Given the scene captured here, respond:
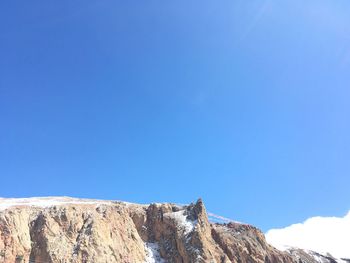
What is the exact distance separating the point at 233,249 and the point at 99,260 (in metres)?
31.8

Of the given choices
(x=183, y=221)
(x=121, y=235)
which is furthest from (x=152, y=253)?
(x=183, y=221)

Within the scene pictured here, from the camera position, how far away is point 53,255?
202ft

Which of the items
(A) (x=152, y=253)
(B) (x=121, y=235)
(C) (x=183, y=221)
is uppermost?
(C) (x=183, y=221)

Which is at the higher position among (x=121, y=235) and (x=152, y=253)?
(x=121, y=235)

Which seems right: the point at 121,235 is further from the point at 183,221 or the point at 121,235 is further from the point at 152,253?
the point at 183,221

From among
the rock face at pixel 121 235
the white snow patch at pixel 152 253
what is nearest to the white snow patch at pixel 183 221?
the rock face at pixel 121 235

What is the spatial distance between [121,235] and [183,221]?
45.9 feet

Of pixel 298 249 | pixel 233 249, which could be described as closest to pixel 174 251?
pixel 233 249

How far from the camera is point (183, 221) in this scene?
79.9m

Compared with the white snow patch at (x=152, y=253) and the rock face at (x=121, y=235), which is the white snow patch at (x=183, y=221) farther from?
the white snow patch at (x=152, y=253)

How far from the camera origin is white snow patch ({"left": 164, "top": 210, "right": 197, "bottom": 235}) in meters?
77.6

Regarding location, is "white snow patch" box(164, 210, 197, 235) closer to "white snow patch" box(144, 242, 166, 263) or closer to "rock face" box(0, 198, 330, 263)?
"rock face" box(0, 198, 330, 263)

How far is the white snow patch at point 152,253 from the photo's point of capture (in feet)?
242

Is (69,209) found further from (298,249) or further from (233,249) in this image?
(298,249)
